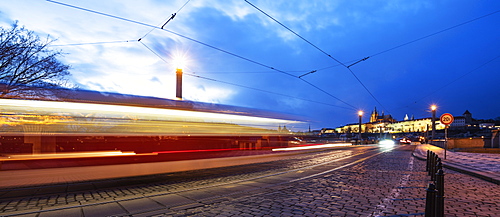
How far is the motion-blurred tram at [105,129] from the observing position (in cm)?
816

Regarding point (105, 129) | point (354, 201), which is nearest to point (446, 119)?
point (354, 201)

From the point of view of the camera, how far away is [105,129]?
938cm

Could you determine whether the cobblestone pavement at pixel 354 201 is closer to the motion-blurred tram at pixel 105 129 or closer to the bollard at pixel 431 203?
the bollard at pixel 431 203

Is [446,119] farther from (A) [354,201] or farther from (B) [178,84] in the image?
(B) [178,84]

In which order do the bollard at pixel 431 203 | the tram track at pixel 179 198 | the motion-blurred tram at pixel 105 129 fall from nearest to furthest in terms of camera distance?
1. the bollard at pixel 431 203
2. the tram track at pixel 179 198
3. the motion-blurred tram at pixel 105 129

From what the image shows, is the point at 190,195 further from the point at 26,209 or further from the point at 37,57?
the point at 37,57

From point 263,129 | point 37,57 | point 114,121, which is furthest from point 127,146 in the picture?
point 37,57

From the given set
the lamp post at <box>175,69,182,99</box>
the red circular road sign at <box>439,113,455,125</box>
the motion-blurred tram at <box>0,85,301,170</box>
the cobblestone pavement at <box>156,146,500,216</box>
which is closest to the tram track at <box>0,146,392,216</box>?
the cobblestone pavement at <box>156,146,500,216</box>

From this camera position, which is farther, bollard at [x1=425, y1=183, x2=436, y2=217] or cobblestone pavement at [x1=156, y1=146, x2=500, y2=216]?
cobblestone pavement at [x1=156, y1=146, x2=500, y2=216]

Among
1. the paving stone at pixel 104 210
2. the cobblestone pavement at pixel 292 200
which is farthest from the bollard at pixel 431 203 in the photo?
the paving stone at pixel 104 210

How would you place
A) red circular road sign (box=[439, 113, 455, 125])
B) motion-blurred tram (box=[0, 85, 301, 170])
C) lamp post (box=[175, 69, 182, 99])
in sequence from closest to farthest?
motion-blurred tram (box=[0, 85, 301, 170]), red circular road sign (box=[439, 113, 455, 125]), lamp post (box=[175, 69, 182, 99])

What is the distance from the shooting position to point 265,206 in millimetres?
5547

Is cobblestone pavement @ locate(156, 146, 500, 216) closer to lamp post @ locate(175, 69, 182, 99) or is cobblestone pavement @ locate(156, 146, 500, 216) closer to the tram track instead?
the tram track

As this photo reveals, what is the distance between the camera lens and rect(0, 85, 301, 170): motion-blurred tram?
816 cm
